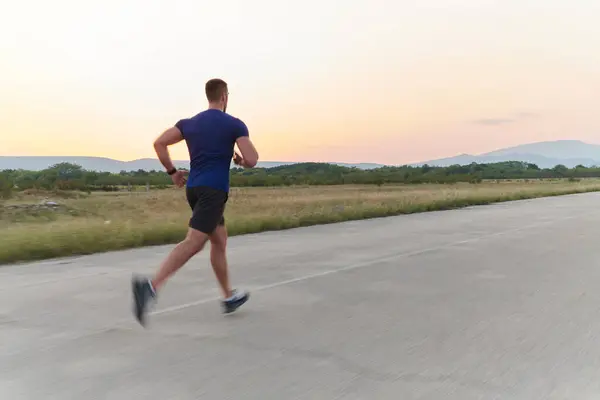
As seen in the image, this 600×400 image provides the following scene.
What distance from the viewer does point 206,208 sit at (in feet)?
17.1

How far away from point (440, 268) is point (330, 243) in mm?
3714

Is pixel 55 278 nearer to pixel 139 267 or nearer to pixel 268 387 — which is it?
pixel 139 267

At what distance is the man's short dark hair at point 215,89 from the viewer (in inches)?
213

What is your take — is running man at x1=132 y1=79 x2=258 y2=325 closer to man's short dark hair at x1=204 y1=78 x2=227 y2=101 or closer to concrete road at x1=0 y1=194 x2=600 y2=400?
man's short dark hair at x1=204 y1=78 x2=227 y2=101

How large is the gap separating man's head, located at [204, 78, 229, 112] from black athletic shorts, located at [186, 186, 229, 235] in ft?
2.58

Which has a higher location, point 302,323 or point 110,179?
point 110,179

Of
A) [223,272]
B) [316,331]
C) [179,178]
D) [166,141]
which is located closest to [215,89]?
[166,141]

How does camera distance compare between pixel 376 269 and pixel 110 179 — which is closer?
pixel 376 269

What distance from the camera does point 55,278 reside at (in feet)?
26.0

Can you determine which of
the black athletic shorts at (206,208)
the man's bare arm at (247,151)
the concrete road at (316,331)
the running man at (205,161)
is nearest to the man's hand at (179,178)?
the running man at (205,161)

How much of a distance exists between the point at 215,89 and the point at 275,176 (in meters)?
91.6

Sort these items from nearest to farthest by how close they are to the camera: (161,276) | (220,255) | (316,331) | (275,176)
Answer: (316,331)
(161,276)
(220,255)
(275,176)

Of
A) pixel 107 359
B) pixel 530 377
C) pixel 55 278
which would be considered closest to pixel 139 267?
pixel 55 278

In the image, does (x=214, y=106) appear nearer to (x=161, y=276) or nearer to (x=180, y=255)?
(x=180, y=255)
